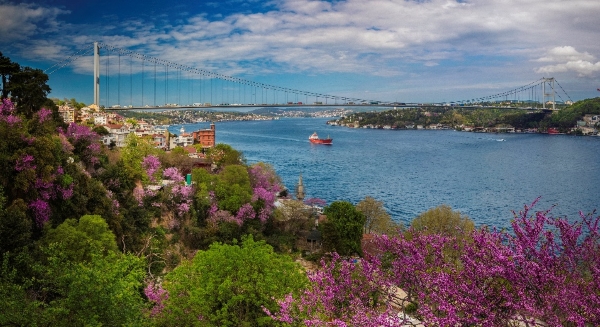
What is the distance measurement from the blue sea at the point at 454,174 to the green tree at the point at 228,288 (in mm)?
12796

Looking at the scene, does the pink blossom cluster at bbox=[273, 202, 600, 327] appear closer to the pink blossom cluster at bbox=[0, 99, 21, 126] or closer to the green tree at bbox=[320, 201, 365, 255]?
the pink blossom cluster at bbox=[0, 99, 21, 126]

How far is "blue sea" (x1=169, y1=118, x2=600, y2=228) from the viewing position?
28438 mm

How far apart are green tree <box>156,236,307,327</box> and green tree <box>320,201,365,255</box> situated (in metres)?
8.32

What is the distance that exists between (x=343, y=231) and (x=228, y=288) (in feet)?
31.3

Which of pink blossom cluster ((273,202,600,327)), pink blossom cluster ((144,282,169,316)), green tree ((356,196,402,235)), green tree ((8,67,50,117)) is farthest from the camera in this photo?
green tree ((356,196,402,235))

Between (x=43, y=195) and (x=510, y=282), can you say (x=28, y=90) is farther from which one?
(x=510, y=282)

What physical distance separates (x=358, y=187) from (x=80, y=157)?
71.5 feet

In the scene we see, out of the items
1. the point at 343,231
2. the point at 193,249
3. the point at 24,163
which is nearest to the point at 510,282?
the point at 24,163

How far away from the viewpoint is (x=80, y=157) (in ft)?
46.6

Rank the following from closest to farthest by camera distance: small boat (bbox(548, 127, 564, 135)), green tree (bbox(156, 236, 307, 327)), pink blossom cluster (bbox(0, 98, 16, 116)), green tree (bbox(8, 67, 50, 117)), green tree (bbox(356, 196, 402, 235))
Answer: green tree (bbox(156, 236, 307, 327))
pink blossom cluster (bbox(0, 98, 16, 116))
green tree (bbox(8, 67, 50, 117))
green tree (bbox(356, 196, 402, 235))
small boat (bbox(548, 127, 564, 135))

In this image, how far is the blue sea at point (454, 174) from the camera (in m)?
28.4

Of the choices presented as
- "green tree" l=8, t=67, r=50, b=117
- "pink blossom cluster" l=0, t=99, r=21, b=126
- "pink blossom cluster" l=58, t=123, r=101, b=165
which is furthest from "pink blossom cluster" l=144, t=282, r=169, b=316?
"green tree" l=8, t=67, r=50, b=117

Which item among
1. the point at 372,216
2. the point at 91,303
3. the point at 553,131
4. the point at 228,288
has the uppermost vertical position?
the point at 553,131

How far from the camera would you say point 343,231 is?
54.7ft
